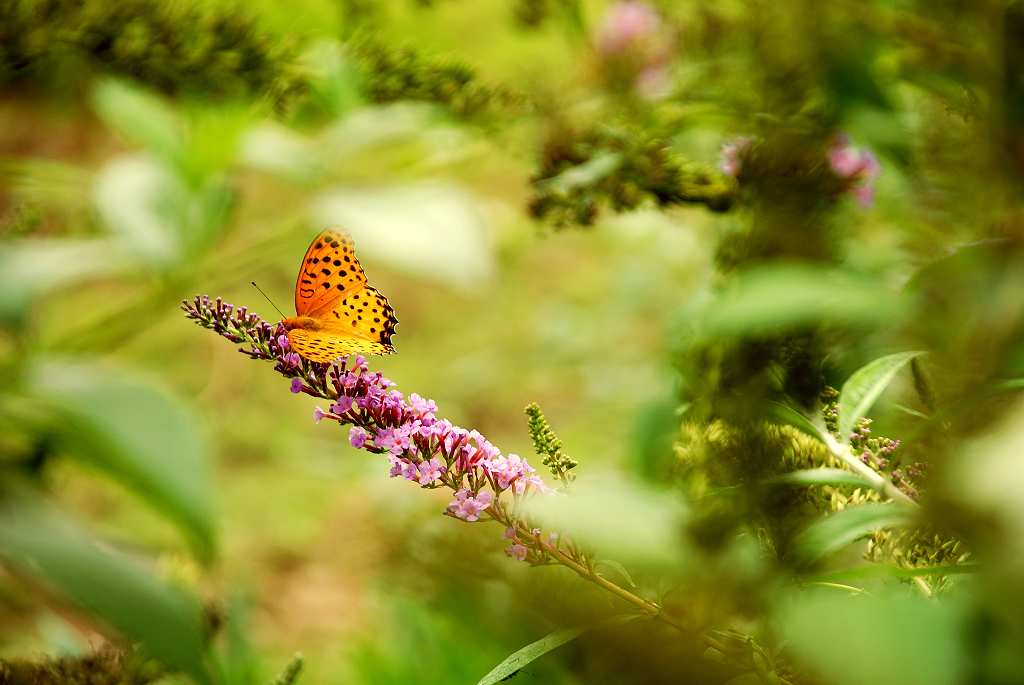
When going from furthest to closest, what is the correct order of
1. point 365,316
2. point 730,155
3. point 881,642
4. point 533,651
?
point 730,155 < point 365,316 < point 533,651 < point 881,642

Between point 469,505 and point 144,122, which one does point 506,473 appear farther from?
point 144,122

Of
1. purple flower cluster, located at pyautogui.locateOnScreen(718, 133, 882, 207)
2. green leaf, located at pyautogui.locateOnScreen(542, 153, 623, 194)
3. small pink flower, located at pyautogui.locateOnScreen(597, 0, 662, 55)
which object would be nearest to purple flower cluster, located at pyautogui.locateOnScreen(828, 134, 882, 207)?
purple flower cluster, located at pyautogui.locateOnScreen(718, 133, 882, 207)

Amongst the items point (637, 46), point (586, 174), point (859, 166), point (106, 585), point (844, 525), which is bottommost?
point (106, 585)

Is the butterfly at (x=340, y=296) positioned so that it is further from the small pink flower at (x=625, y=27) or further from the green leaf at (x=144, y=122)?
the small pink flower at (x=625, y=27)

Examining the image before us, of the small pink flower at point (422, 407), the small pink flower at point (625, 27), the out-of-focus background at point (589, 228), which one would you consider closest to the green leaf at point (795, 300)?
the out-of-focus background at point (589, 228)

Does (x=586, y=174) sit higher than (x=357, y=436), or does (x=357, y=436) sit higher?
(x=586, y=174)

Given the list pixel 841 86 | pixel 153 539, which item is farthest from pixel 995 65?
pixel 153 539

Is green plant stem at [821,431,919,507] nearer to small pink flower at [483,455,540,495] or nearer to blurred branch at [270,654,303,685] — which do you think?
small pink flower at [483,455,540,495]

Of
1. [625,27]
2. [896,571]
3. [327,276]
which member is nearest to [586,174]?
[327,276]
